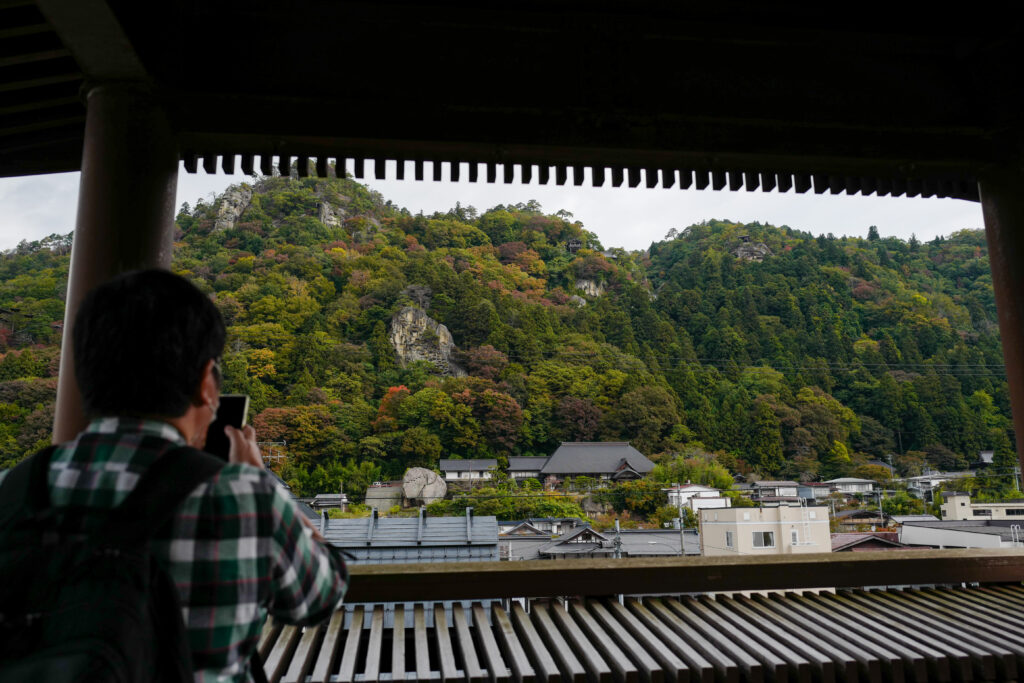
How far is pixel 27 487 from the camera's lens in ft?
1.99

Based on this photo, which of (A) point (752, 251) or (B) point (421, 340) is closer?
(B) point (421, 340)

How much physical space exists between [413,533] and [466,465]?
1882 cm

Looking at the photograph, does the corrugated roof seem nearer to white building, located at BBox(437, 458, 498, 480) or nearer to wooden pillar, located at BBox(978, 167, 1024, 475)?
wooden pillar, located at BBox(978, 167, 1024, 475)

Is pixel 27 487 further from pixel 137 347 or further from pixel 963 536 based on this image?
pixel 963 536

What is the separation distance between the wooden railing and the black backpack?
1.54 meters

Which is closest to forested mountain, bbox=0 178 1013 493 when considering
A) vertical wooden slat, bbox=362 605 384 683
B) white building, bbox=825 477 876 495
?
white building, bbox=825 477 876 495

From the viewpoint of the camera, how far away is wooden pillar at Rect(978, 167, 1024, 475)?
2.11 meters

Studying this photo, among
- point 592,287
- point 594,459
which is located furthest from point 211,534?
point 592,287

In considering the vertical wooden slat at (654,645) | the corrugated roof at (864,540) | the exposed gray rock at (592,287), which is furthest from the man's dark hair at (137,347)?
the exposed gray rock at (592,287)

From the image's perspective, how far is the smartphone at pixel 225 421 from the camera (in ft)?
2.44

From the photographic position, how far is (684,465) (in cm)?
2514

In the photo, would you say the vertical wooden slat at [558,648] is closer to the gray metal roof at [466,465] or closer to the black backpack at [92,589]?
the black backpack at [92,589]

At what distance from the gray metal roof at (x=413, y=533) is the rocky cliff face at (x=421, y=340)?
20.1 m

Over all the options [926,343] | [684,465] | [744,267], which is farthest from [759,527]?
[744,267]
